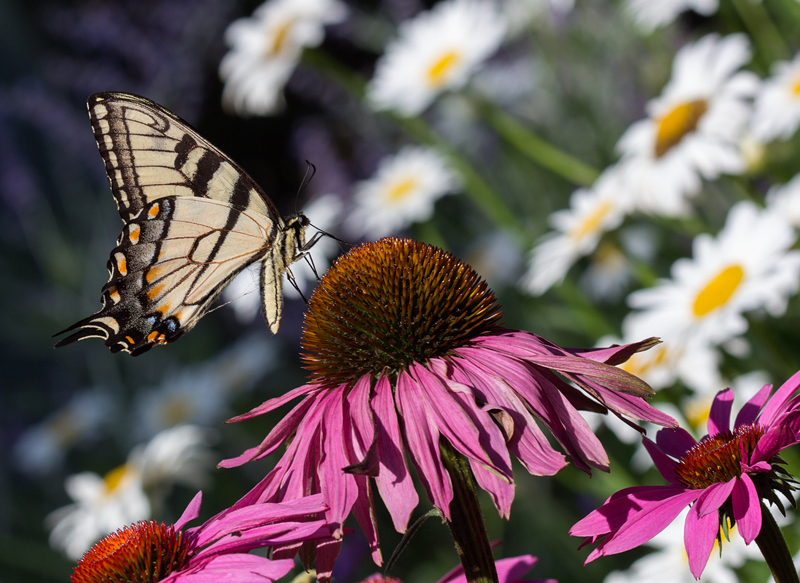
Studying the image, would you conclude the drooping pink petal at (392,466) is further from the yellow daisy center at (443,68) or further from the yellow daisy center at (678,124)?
the yellow daisy center at (443,68)

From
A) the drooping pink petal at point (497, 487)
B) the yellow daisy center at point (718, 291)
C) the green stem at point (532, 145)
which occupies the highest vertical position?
the green stem at point (532, 145)

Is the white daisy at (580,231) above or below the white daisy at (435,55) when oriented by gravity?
below

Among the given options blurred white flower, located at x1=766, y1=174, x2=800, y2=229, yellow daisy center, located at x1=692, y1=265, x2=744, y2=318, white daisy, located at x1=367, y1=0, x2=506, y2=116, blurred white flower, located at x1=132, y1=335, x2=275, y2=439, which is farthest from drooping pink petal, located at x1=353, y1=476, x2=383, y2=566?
blurred white flower, located at x1=132, y1=335, x2=275, y2=439

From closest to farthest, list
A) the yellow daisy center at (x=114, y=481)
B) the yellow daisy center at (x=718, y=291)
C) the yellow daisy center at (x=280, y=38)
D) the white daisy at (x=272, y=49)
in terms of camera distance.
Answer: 1. the yellow daisy center at (x=718, y=291)
2. the yellow daisy center at (x=114, y=481)
3. the white daisy at (x=272, y=49)
4. the yellow daisy center at (x=280, y=38)

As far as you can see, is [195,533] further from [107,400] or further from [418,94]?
[107,400]

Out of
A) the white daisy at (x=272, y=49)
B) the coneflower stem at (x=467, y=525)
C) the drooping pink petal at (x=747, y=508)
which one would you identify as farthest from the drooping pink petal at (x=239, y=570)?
the white daisy at (x=272, y=49)

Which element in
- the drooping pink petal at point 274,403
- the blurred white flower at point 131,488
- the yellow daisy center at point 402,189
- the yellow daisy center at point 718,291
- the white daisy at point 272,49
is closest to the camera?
the drooping pink petal at point 274,403
